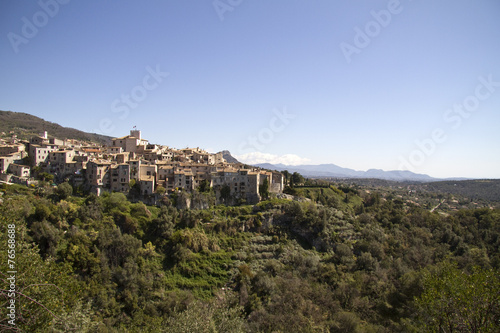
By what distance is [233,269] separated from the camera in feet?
110

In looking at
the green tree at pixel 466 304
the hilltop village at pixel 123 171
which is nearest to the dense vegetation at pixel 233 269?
the green tree at pixel 466 304

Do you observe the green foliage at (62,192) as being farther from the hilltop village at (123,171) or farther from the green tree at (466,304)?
the green tree at (466,304)

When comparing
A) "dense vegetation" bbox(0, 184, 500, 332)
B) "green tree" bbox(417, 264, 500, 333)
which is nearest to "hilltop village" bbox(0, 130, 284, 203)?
"dense vegetation" bbox(0, 184, 500, 332)

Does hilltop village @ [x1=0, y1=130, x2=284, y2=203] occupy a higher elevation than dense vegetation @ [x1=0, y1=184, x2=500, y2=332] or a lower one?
higher

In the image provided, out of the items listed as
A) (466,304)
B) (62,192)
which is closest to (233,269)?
(62,192)

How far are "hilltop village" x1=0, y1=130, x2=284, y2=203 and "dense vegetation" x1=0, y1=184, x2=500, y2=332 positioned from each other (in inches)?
121

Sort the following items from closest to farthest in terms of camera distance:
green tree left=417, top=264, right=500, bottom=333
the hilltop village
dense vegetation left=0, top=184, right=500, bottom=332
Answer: green tree left=417, top=264, right=500, bottom=333 < dense vegetation left=0, top=184, right=500, bottom=332 < the hilltop village

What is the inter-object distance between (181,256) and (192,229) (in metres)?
5.12

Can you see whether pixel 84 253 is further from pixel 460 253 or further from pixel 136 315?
pixel 460 253

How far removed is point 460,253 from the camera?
44125 millimetres

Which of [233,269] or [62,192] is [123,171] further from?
[233,269]

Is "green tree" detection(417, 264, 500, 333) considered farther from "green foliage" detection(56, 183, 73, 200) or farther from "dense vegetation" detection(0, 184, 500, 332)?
"green foliage" detection(56, 183, 73, 200)

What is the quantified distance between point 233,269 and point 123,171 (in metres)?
22.1

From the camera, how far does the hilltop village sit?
38156 mm
